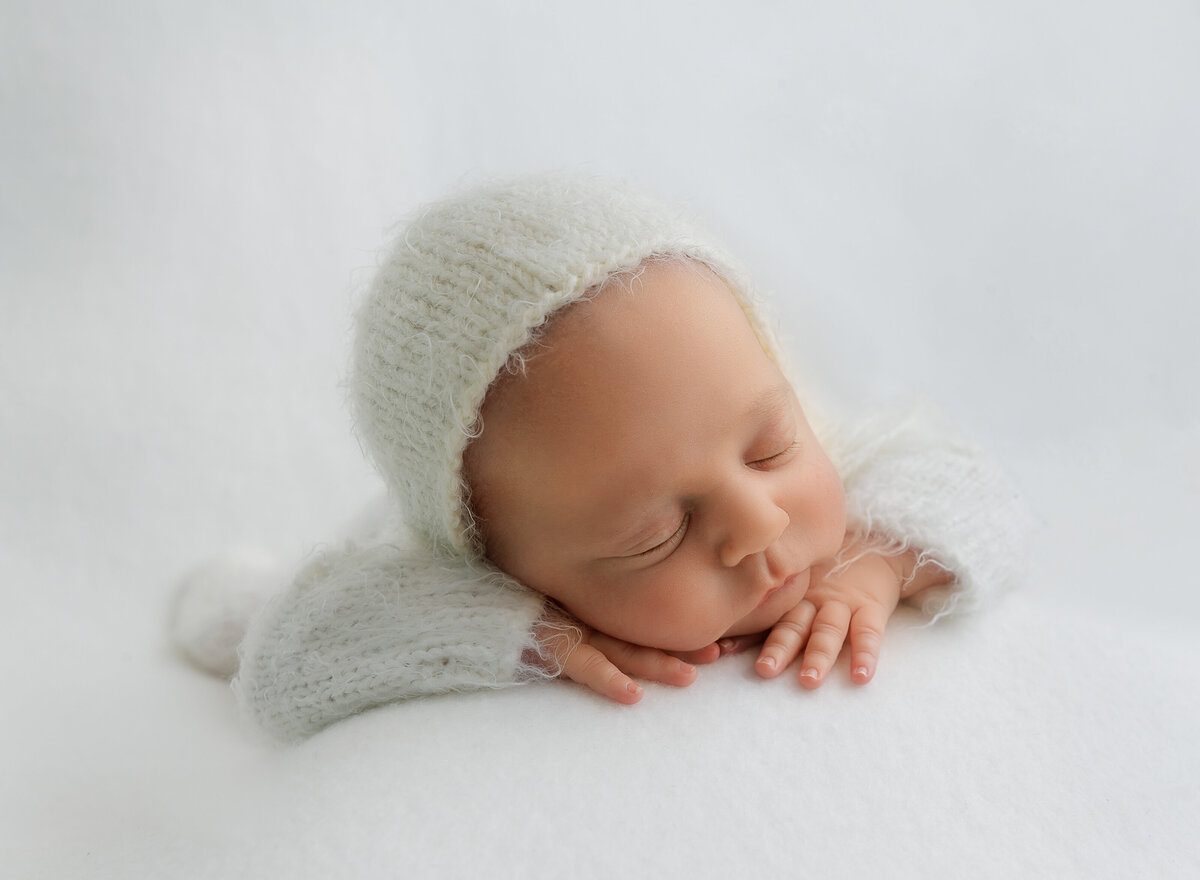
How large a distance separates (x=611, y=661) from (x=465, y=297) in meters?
0.52

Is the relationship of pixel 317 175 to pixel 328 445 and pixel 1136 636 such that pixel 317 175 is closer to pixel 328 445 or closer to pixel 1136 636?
pixel 328 445

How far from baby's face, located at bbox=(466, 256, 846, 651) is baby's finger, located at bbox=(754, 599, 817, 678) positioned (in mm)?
46

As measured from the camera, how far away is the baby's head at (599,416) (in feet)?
4.58

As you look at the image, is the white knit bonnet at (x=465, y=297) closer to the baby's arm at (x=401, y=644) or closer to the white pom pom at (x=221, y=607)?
the baby's arm at (x=401, y=644)

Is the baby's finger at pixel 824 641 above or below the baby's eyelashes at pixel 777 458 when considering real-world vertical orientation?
below

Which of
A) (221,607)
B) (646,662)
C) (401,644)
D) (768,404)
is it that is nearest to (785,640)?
(646,662)

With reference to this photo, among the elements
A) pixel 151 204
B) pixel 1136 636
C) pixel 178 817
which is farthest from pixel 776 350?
pixel 151 204

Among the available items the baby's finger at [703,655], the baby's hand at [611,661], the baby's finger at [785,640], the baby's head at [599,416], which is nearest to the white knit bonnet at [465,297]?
the baby's head at [599,416]

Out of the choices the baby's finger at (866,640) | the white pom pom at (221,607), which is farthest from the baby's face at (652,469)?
the white pom pom at (221,607)

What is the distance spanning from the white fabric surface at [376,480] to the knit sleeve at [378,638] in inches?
2.2

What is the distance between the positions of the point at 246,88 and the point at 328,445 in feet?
2.76

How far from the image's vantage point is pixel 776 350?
5.66 feet

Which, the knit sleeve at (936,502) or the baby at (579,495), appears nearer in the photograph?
the baby at (579,495)

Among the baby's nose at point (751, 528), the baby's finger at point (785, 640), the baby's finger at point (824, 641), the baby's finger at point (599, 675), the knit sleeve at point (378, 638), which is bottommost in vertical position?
the knit sleeve at point (378, 638)
